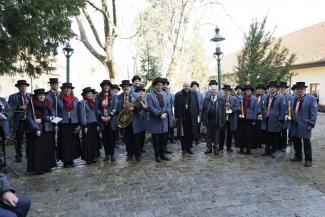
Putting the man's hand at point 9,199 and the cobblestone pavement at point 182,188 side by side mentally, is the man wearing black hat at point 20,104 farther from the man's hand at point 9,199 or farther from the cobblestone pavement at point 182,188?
the man's hand at point 9,199

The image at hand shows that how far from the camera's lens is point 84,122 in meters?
7.21

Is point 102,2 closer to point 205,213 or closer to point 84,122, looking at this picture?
point 84,122

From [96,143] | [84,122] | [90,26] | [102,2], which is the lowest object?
[96,143]

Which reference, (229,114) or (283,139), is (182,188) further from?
(283,139)

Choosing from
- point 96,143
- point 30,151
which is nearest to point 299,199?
point 96,143

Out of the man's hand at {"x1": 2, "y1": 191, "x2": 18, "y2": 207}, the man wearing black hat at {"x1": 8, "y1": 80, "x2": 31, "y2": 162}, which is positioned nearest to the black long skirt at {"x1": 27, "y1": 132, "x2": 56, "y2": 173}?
the man wearing black hat at {"x1": 8, "y1": 80, "x2": 31, "y2": 162}

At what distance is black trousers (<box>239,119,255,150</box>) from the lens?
820 cm

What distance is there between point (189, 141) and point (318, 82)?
17.9 meters

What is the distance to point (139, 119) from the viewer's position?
25.3ft

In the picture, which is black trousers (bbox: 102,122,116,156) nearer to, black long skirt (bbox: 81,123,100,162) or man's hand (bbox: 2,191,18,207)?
black long skirt (bbox: 81,123,100,162)

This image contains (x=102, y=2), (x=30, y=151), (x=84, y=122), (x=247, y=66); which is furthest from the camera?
(x=102, y=2)

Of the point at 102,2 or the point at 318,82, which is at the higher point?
the point at 102,2

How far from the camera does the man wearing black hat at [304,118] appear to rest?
22.6 feet

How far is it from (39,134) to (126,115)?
2050mm
